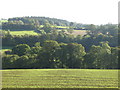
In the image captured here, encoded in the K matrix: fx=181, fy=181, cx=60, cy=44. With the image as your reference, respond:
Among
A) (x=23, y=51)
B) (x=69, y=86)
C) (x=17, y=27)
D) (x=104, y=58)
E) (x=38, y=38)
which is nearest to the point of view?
(x=69, y=86)

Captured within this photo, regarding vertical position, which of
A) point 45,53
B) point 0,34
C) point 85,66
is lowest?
point 85,66

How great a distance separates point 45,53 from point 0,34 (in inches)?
1730

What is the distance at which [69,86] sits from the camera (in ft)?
85.8

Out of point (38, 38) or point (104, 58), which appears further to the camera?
point (38, 38)

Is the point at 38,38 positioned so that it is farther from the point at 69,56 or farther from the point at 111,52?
the point at 111,52

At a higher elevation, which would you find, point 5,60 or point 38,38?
point 38,38

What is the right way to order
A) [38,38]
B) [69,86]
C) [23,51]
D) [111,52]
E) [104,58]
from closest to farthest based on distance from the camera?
[69,86] < [104,58] < [111,52] < [23,51] < [38,38]

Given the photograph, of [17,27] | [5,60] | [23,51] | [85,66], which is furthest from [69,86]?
[17,27]

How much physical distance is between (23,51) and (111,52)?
30.9m

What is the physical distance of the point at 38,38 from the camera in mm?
90562

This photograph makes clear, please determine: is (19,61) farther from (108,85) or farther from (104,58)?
(108,85)

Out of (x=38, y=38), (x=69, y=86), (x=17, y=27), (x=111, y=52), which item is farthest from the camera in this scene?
(x=17, y=27)

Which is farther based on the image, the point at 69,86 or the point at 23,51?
the point at 23,51

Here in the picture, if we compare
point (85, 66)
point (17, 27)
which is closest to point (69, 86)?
point (85, 66)
